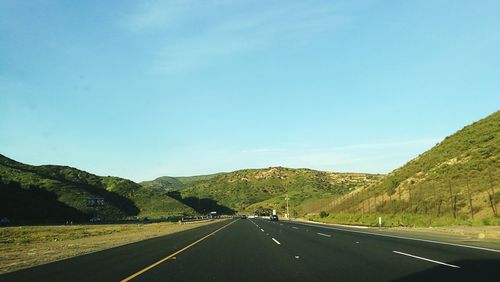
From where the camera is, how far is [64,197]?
131500 mm

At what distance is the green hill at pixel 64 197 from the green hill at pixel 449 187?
6872 cm

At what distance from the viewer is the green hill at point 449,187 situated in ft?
137

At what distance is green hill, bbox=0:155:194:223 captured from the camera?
347ft

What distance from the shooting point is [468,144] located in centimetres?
6538

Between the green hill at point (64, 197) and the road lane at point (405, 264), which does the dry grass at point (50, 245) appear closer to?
the road lane at point (405, 264)

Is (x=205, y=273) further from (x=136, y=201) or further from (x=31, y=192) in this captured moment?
(x=136, y=201)

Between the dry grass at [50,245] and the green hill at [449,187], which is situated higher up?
the green hill at [449,187]

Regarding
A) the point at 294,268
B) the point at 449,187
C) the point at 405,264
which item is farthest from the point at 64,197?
the point at 405,264

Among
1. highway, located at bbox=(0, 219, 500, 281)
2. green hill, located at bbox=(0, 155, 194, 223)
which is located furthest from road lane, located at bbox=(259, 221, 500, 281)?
green hill, located at bbox=(0, 155, 194, 223)

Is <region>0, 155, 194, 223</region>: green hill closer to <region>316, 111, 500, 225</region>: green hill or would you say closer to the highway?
<region>316, 111, 500, 225</region>: green hill

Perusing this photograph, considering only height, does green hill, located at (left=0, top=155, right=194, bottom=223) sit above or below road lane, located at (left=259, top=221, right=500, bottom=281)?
above

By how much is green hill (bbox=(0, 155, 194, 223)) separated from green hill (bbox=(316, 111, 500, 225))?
68.7 meters

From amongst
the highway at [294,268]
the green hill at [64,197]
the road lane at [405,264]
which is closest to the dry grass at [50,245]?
the highway at [294,268]

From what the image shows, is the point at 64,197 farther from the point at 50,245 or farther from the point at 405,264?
the point at 405,264
